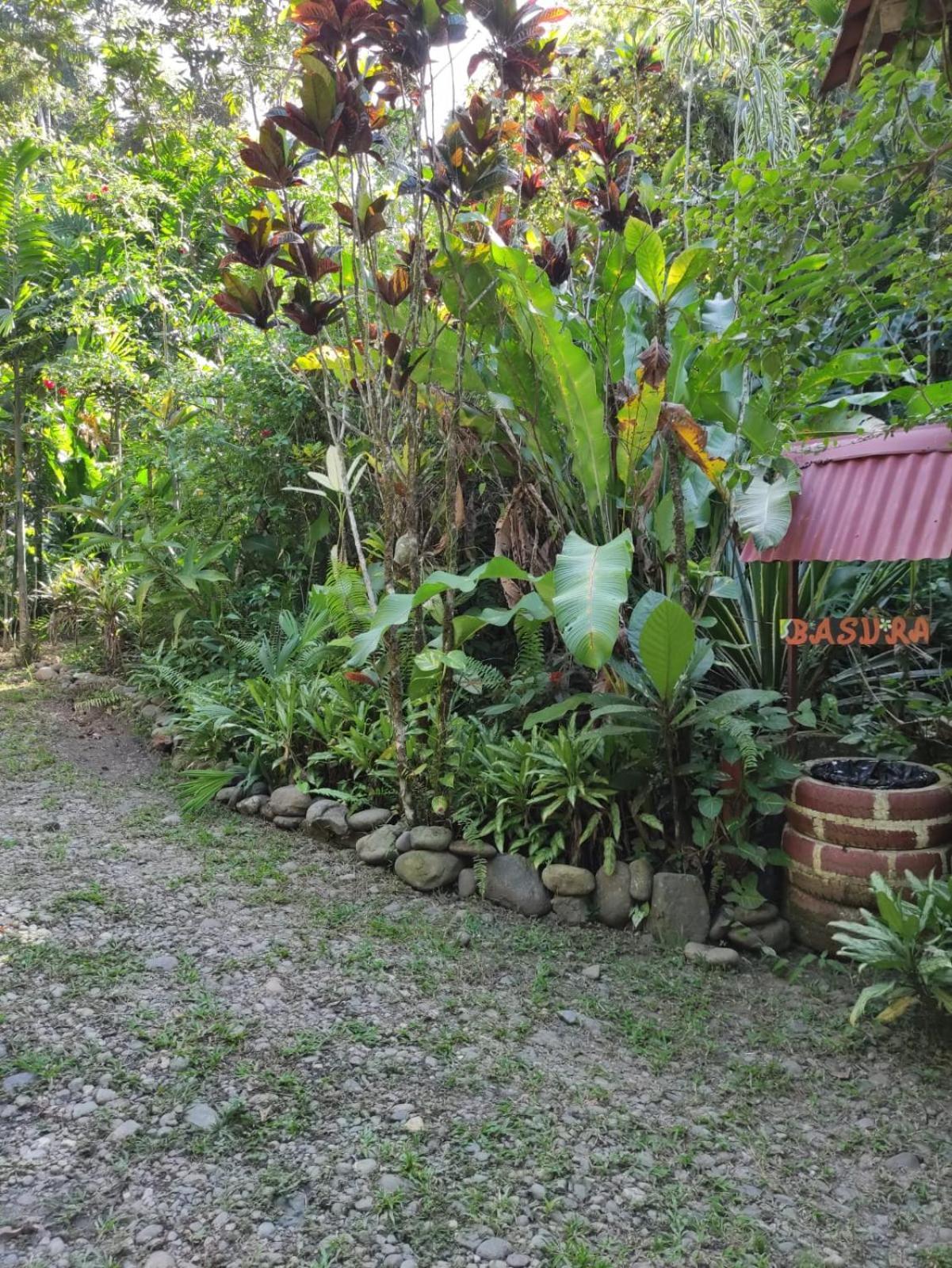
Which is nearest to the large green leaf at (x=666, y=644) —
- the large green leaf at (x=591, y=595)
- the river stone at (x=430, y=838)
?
the large green leaf at (x=591, y=595)

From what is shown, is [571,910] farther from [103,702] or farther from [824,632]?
[103,702]

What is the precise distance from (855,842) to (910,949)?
0.51 m

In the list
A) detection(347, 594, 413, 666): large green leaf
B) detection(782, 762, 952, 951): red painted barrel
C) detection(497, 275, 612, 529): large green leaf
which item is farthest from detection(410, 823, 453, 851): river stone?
detection(497, 275, 612, 529): large green leaf

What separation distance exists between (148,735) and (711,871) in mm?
3483

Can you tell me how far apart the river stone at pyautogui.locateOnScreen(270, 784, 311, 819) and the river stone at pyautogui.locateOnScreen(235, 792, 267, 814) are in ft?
0.40

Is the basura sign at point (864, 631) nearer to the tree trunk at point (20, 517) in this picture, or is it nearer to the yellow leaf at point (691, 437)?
the yellow leaf at point (691, 437)

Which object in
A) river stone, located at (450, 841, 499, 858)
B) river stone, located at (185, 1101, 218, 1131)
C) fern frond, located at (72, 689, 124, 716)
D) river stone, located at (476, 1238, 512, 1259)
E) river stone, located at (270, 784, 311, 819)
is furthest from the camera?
fern frond, located at (72, 689, 124, 716)

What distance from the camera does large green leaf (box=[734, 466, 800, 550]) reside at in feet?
9.36

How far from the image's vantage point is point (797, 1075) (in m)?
2.33

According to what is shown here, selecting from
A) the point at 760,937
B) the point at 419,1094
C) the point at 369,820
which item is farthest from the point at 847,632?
the point at 369,820

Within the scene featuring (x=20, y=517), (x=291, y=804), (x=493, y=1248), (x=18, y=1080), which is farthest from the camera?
(x=20, y=517)

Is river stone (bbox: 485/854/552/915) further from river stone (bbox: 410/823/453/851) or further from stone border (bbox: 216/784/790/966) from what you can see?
river stone (bbox: 410/823/453/851)

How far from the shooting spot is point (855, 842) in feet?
9.22

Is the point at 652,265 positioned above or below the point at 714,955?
above
